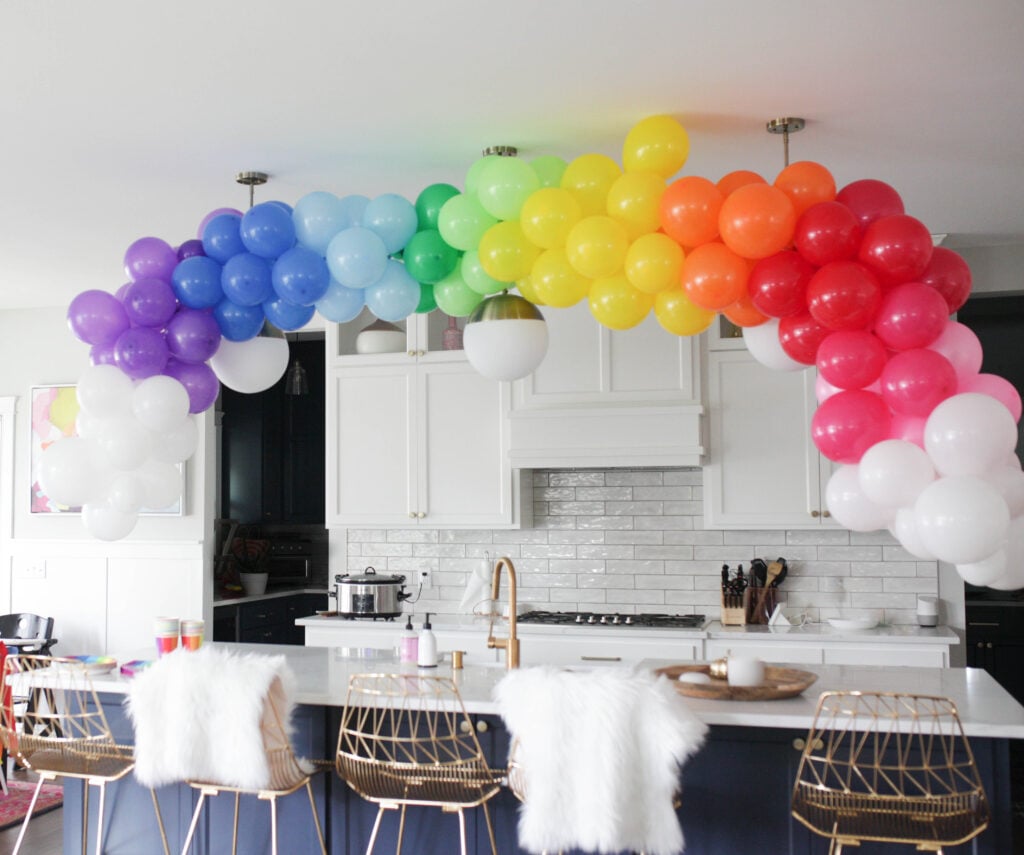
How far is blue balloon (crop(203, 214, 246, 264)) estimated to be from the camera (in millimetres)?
3658

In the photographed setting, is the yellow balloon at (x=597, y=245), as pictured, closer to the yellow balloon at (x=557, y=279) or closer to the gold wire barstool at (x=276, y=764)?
the yellow balloon at (x=557, y=279)

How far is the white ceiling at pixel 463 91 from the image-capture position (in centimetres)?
284

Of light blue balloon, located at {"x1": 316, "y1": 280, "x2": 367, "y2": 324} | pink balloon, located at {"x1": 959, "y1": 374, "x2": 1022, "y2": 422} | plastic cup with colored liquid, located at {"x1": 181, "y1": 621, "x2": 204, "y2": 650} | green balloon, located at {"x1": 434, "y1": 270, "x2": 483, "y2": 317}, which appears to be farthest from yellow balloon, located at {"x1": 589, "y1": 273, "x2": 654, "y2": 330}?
plastic cup with colored liquid, located at {"x1": 181, "y1": 621, "x2": 204, "y2": 650}

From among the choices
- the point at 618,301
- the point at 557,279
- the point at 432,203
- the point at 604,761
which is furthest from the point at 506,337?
the point at 604,761

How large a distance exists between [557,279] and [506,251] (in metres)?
0.18

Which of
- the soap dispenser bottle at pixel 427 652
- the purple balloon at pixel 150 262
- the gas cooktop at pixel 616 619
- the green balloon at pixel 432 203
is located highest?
the green balloon at pixel 432 203

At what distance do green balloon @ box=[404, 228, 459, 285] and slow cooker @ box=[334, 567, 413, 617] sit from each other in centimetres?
222

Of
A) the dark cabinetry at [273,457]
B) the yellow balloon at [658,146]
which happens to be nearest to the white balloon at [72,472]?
the yellow balloon at [658,146]

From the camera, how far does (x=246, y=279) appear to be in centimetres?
359

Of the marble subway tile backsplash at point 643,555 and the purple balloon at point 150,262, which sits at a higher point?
the purple balloon at point 150,262

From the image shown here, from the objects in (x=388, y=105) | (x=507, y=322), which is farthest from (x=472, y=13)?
(x=507, y=322)

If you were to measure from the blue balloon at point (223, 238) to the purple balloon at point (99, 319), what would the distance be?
349 millimetres

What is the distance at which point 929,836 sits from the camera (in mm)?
2750

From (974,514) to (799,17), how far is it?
1318 millimetres
